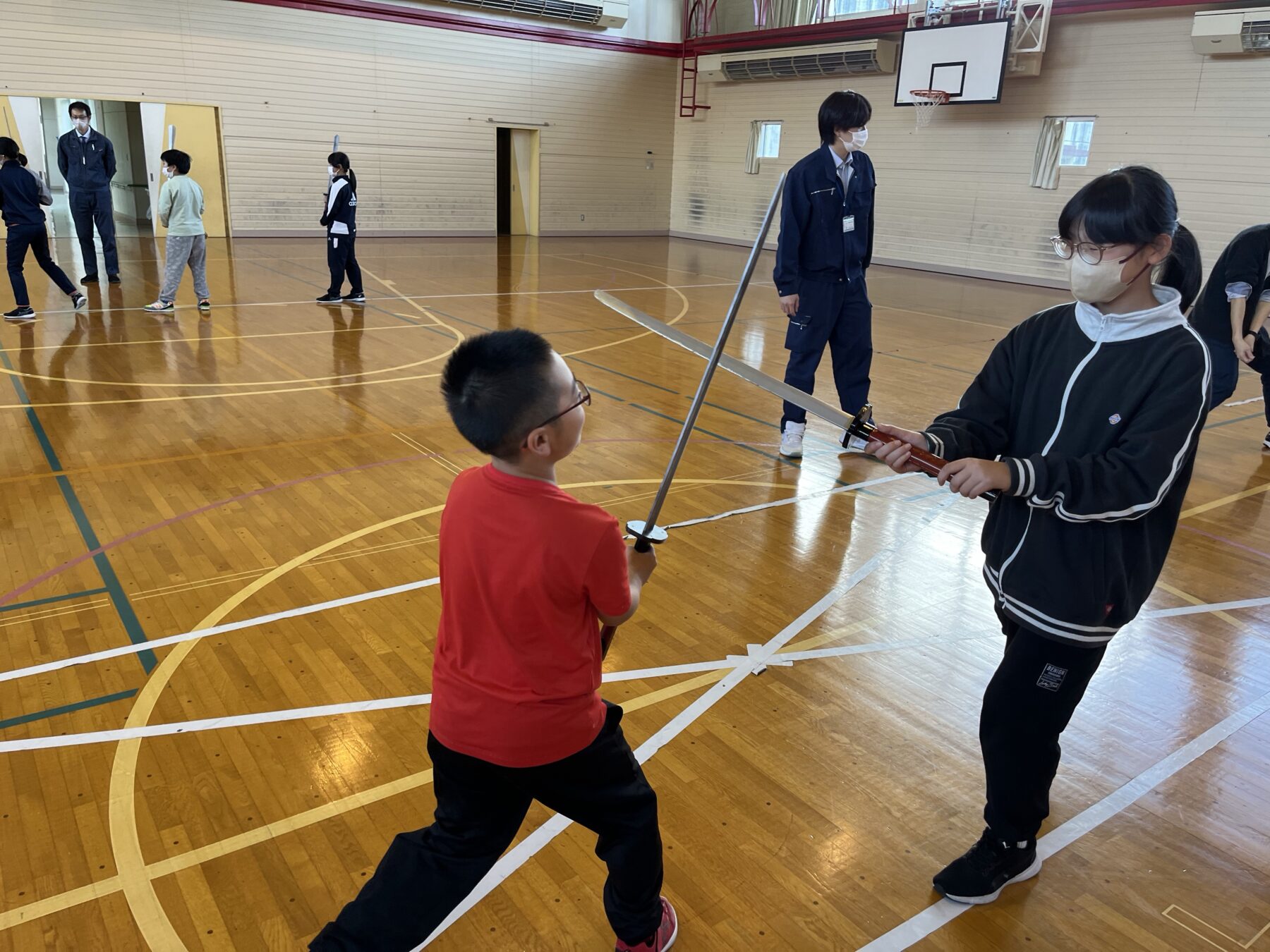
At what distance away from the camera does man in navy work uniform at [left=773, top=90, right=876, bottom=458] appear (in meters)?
4.77

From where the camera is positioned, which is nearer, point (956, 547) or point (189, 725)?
point (189, 725)

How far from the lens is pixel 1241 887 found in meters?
2.08

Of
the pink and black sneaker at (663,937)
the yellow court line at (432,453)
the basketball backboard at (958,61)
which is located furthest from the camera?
the basketball backboard at (958,61)

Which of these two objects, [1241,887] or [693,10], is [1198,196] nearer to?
[693,10]

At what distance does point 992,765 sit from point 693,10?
19559 mm

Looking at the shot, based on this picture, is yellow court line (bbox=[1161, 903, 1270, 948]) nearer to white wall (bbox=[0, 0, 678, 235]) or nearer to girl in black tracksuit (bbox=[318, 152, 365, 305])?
girl in black tracksuit (bbox=[318, 152, 365, 305])

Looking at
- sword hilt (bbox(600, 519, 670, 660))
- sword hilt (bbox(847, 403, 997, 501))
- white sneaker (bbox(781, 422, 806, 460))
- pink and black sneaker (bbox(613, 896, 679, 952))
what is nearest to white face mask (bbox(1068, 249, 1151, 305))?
sword hilt (bbox(847, 403, 997, 501))

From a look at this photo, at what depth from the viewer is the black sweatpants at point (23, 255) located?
8.04 metres

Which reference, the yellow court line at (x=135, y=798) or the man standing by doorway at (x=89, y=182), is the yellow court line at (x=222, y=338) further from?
the yellow court line at (x=135, y=798)

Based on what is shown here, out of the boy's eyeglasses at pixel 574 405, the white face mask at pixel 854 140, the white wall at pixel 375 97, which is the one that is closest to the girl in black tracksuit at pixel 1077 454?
the boy's eyeglasses at pixel 574 405

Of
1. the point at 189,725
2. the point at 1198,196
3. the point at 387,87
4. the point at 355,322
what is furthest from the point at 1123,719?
the point at 387,87

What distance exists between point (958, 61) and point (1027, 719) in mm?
14064

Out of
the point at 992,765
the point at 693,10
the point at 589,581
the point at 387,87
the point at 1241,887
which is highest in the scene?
the point at 693,10

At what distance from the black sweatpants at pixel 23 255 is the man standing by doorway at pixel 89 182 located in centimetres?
137
